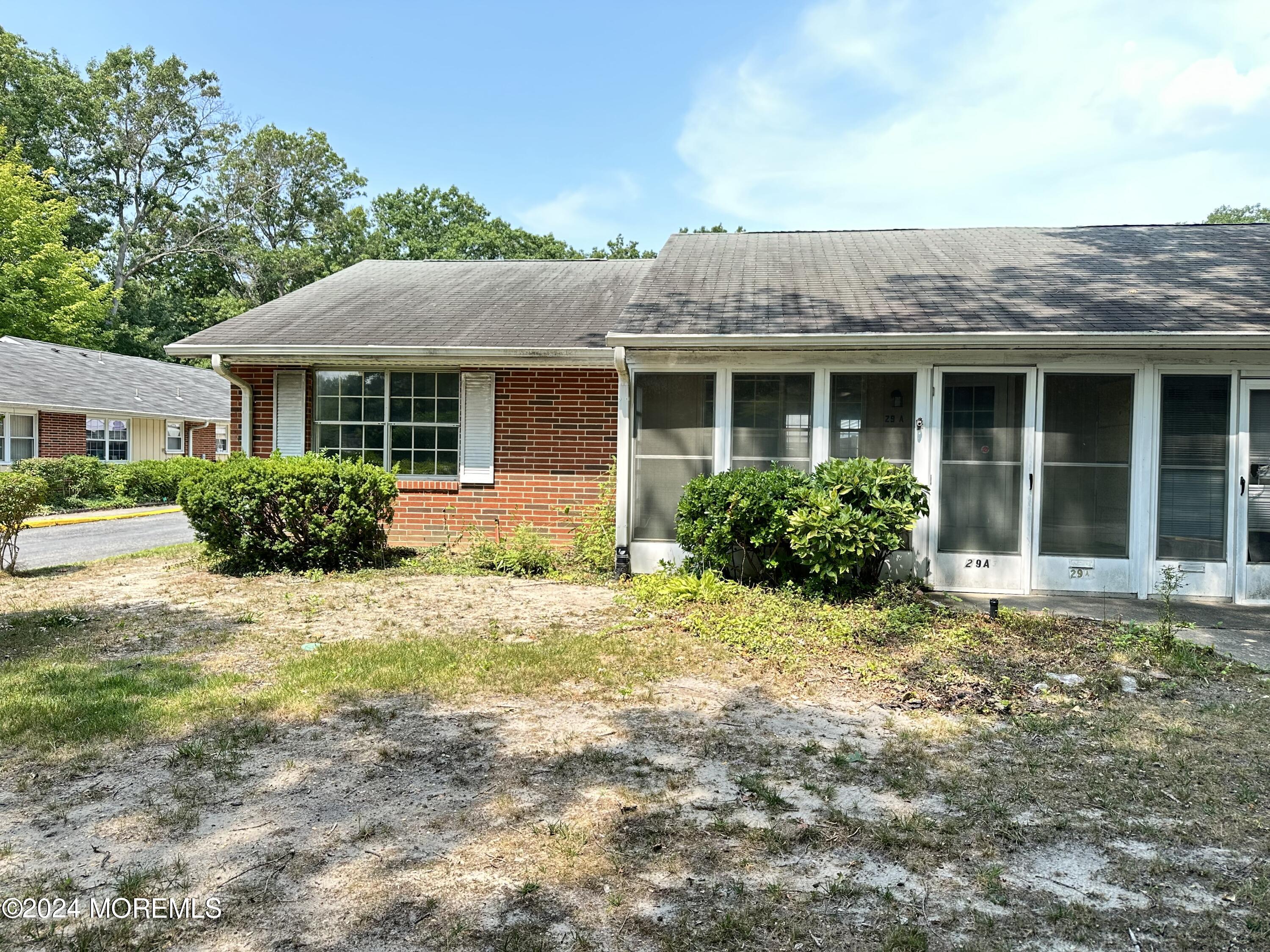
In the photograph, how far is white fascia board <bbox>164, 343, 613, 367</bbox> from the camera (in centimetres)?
933

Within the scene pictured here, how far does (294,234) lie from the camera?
40906mm

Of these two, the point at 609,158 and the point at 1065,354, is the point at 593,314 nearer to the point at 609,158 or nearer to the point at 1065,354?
the point at 1065,354

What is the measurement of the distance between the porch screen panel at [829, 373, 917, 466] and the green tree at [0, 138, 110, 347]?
31971mm

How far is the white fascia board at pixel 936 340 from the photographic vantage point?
6.83 m

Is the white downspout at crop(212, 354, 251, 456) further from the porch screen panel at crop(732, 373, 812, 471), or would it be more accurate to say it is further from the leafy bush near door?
the porch screen panel at crop(732, 373, 812, 471)

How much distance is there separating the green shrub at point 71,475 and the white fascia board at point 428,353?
11828 mm

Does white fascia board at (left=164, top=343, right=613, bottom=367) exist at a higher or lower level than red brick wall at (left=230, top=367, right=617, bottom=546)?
higher

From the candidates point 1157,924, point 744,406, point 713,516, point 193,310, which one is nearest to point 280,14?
point 744,406

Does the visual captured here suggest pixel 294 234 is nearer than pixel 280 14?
No

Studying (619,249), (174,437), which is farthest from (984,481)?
(619,249)

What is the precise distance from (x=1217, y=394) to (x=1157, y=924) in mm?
6733

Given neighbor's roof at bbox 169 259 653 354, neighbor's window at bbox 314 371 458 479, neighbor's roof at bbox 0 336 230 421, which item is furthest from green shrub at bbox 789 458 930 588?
neighbor's roof at bbox 0 336 230 421

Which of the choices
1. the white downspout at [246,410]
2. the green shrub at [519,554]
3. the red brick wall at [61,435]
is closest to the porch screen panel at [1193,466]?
the green shrub at [519,554]

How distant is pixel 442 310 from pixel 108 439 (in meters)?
17.7
